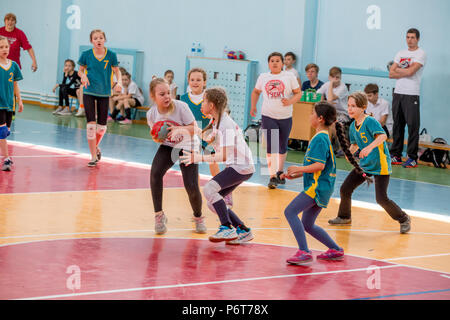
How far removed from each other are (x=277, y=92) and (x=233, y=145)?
12.4 feet

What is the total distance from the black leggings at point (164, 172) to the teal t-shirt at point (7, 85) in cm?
349

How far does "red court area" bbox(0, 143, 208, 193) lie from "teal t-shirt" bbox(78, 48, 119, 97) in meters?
1.12

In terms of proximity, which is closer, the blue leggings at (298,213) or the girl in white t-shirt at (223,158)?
the blue leggings at (298,213)

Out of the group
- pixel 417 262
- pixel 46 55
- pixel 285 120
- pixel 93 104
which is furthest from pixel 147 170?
pixel 46 55

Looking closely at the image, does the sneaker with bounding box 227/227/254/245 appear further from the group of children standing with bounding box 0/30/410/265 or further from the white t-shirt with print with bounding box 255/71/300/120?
→ the white t-shirt with print with bounding box 255/71/300/120

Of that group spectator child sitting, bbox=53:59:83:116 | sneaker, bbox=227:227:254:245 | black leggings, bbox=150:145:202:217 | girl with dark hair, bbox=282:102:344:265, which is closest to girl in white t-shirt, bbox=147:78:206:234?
black leggings, bbox=150:145:202:217

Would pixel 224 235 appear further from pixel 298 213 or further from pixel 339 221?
pixel 339 221

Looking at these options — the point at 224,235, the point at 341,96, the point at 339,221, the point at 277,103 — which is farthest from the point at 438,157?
the point at 224,235

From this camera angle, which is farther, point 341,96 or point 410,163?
point 341,96

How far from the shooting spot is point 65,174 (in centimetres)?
939

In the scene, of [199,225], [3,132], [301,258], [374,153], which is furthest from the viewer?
[3,132]

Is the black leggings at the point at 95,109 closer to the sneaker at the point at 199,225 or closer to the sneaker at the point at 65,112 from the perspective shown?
the sneaker at the point at 199,225

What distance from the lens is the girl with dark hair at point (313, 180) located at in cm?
571

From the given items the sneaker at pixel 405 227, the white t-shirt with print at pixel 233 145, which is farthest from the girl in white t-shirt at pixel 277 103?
the white t-shirt with print at pixel 233 145
